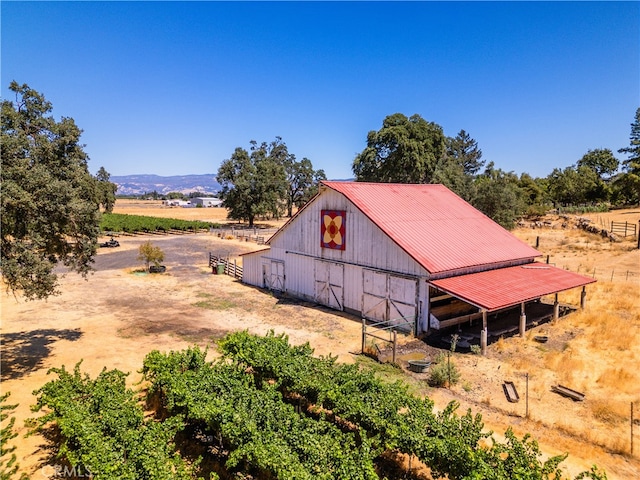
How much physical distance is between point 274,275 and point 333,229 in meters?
7.48

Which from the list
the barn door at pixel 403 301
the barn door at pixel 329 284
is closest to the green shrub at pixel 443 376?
the barn door at pixel 403 301

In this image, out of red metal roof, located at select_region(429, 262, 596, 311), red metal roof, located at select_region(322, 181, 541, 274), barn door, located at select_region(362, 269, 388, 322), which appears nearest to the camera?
red metal roof, located at select_region(429, 262, 596, 311)

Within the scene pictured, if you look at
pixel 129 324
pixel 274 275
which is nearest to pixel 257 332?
pixel 129 324

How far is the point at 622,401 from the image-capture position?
14.3 meters

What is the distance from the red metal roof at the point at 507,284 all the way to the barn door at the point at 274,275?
13.0 meters

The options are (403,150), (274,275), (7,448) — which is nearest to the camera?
(7,448)

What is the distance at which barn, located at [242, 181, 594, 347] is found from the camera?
20984 mm

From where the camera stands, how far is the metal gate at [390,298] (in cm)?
2138

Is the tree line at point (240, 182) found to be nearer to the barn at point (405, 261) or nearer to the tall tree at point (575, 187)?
the tall tree at point (575, 187)

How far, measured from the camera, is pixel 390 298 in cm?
2253

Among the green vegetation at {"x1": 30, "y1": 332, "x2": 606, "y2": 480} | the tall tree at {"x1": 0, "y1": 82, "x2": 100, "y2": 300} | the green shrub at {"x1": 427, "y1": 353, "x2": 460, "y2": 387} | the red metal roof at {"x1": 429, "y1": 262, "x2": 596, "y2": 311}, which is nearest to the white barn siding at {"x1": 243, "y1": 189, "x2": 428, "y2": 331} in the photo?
the red metal roof at {"x1": 429, "y1": 262, "x2": 596, "y2": 311}

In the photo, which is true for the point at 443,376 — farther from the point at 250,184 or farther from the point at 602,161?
the point at 602,161

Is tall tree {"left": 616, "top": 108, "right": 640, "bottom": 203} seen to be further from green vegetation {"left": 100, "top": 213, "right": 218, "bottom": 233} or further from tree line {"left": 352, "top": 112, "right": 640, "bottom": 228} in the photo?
green vegetation {"left": 100, "top": 213, "right": 218, "bottom": 233}

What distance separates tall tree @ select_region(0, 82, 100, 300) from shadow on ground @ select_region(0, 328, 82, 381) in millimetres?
3259
